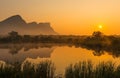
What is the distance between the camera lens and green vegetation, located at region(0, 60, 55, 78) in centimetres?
1198

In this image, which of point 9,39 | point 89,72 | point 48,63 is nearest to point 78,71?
point 89,72

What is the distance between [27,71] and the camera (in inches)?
491

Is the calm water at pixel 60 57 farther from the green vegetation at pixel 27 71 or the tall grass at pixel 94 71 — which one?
the tall grass at pixel 94 71

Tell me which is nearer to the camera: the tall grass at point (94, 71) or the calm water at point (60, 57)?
the tall grass at point (94, 71)

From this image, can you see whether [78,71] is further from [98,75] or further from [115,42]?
[115,42]

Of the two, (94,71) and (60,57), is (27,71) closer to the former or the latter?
(94,71)

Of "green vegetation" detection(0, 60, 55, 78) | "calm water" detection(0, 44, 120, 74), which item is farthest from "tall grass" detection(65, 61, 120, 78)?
"calm water" detection(0, 44, 120, 74)

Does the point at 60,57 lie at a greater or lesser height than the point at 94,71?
lesser

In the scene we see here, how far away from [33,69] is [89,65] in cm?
237

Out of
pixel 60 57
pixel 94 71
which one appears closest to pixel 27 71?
pixel 94 71

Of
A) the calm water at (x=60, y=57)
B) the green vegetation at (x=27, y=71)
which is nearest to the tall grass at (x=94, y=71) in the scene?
the green vegetation at (x=27, y=71)

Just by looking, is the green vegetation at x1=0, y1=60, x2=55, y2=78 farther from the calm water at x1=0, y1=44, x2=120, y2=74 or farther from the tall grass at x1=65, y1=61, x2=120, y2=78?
the calm water at x1=0, y1=44, x2=120, y2=74

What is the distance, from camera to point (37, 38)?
74188 millimetres

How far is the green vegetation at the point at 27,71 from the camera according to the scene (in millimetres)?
11977
